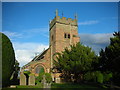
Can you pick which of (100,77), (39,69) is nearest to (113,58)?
(100,77)

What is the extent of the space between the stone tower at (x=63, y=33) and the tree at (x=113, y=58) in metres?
16.3

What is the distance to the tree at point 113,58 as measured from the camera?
1485 cm

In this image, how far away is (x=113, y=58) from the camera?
15820mm

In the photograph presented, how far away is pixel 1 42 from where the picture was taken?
45.2ft

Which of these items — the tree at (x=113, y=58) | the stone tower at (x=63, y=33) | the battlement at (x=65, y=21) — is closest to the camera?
the tree at (x=113, y=58)

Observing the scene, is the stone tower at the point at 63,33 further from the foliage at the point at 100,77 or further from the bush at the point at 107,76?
the bush at the point at 107,76

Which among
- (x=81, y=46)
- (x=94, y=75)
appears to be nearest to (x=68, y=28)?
(x=81, y=46)

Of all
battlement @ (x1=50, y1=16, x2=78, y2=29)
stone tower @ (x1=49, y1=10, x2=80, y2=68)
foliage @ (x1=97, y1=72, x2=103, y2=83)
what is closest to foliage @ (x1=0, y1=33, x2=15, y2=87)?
foliage @ (x1=97, y1=72, x2=103, y2=83)

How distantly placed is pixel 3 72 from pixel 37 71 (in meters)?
19.7

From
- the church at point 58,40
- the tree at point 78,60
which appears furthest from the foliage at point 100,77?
the church at point 58,40

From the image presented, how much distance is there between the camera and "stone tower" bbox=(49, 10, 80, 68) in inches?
1339

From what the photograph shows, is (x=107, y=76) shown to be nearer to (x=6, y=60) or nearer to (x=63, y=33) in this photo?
(x=6, y=60)

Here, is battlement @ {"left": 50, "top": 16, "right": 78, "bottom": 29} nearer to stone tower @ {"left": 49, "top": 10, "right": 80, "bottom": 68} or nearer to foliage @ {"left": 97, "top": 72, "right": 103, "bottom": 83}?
stone tower @ {"left": 49, "top": 10, "right": 80, "bottom": 68}

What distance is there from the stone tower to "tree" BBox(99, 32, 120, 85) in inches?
643
